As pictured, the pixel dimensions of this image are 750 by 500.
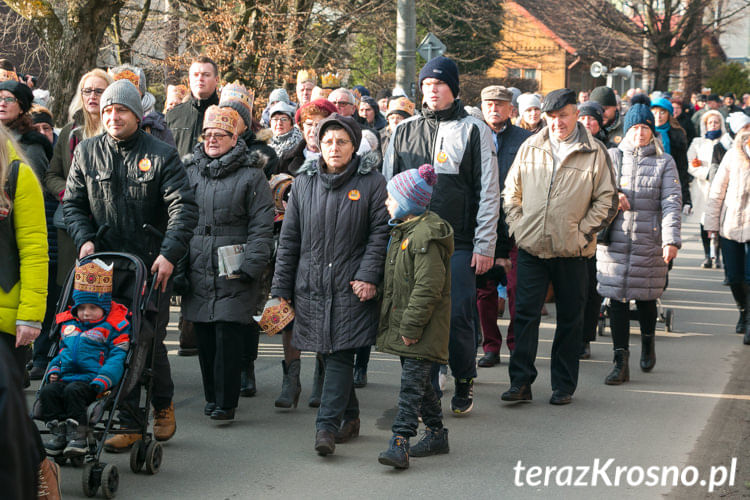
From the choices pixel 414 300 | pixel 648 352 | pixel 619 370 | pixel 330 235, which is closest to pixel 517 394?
pixel 619 370

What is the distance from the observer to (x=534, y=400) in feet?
25.3

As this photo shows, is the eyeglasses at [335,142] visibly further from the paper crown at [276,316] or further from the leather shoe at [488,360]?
the leather shoe at [488,360]

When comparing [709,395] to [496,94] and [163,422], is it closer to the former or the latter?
[496,94]

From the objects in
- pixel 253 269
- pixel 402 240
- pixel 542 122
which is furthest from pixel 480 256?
pixel 542 122

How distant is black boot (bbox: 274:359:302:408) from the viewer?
23.9 feet

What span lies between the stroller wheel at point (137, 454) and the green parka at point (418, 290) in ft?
4.76

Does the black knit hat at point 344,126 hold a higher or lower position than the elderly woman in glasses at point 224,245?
higher

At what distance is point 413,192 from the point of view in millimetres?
5984

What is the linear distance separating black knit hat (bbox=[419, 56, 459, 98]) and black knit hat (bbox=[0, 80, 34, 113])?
303cm

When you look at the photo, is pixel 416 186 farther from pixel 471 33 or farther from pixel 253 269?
pixel 471 33

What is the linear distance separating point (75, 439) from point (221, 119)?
96.5 inches

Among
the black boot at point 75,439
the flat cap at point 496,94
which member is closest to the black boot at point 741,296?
the flat cap at point 496,94

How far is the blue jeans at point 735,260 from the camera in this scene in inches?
405

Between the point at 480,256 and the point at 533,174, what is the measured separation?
1.02 m
